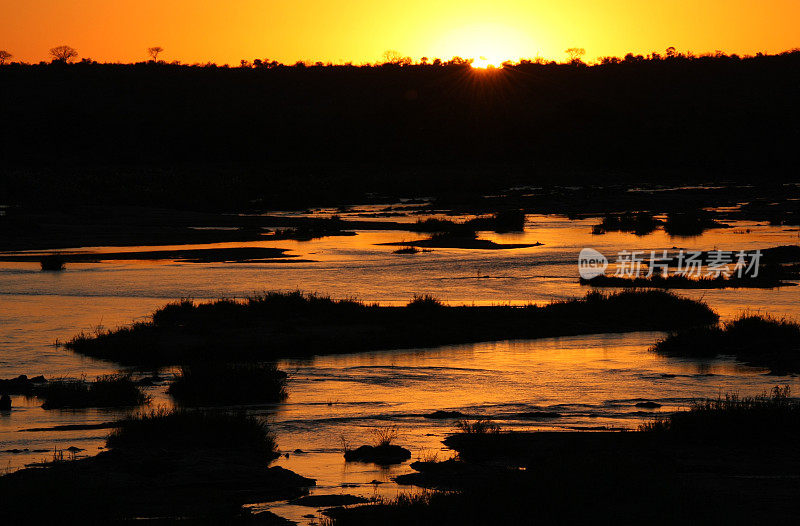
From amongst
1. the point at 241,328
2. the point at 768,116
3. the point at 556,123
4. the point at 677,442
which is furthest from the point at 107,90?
the point at 677,442

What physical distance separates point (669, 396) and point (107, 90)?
129 metres

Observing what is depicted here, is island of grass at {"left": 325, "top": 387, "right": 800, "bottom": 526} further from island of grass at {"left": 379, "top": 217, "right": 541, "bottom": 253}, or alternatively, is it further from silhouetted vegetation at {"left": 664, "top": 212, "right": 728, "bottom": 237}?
silhouetted vegetation at {"left": 664, "top": 212, "right": 728, "bottom": 237}

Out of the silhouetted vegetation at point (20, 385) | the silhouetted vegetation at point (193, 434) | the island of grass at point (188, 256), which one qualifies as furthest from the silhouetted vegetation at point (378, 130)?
the silhouetted vegetation at point (193, 434)

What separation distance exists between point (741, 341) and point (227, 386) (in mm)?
9638

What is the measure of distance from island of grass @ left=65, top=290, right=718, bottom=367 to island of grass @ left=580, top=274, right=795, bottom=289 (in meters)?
4.55

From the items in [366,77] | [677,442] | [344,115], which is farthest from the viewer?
[366,77]

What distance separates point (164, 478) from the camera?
11.0 meters

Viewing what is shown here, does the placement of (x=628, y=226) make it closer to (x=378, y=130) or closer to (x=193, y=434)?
(x=193, y=434)

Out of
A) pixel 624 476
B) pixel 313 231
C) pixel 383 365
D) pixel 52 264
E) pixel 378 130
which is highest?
pixel 378 130

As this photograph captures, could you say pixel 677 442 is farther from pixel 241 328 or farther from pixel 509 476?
pixel 241 328

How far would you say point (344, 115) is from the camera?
378 feet

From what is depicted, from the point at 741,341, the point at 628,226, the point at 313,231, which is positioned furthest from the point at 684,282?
the point at 313,231

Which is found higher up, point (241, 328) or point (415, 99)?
point (415, 99)

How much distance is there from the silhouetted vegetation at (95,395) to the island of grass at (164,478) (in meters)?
2.33
